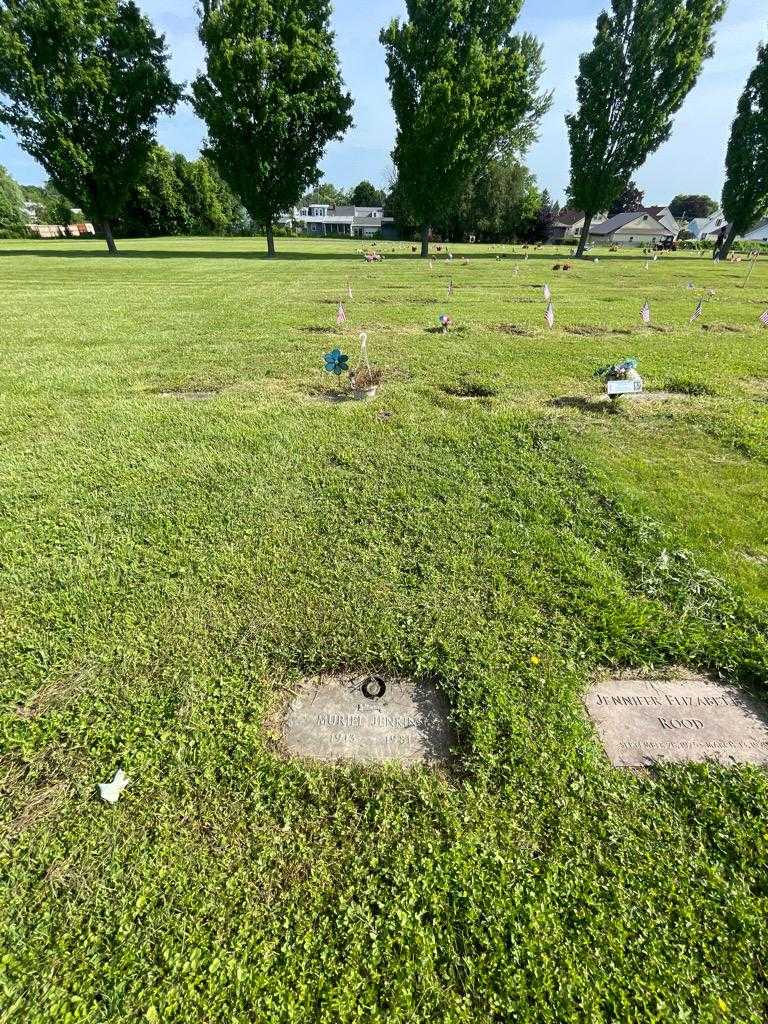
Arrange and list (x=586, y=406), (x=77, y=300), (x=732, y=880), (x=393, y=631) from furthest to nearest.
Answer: (x=77, y=300) < (x=586, y=406) < (x=393, y=631) < (x=732, y=880)

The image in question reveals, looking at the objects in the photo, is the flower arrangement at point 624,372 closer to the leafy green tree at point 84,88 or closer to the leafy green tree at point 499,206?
the leafy green tree at point 84,88

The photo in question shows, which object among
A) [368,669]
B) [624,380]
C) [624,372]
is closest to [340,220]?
[624,372]

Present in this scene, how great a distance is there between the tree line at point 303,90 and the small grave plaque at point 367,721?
1194 inches

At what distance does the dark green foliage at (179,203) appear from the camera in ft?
165

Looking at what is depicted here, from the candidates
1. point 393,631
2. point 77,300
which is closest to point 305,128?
point 77,300

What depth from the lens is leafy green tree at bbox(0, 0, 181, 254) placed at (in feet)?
73.6

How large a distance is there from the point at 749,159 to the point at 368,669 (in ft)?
153

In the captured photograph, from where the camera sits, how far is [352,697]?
2.33 meters

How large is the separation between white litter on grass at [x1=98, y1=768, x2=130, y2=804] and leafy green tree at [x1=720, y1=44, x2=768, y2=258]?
154ft

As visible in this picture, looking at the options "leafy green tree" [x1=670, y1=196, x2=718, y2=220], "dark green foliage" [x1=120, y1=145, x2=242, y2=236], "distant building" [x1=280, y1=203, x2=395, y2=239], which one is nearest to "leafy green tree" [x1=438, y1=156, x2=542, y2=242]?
"dark green foliage" [x1=120, y1=145, x2=242, y2=236]

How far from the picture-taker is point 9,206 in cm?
5712

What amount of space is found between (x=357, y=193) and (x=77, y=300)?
417ft

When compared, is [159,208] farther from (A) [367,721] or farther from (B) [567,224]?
(A) [367,721]

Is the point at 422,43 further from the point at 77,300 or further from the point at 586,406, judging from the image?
the point at 586,406
